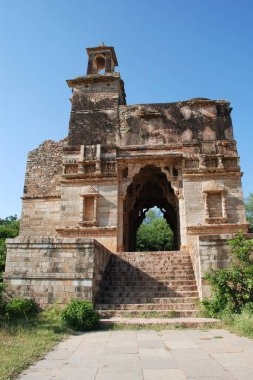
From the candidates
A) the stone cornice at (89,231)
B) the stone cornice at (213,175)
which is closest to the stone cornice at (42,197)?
the stone cornice at (89,231)

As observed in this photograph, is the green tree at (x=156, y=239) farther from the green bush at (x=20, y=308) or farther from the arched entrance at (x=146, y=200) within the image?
the green bush at (x=20, y=308)

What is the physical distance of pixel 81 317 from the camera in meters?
7.64

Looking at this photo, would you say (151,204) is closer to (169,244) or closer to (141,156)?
(141,156)

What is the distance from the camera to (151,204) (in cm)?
2459

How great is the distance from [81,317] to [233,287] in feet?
13.4

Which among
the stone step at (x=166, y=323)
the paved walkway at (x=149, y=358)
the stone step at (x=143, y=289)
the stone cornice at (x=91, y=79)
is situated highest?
the stone cornice at (x=91, y=79)

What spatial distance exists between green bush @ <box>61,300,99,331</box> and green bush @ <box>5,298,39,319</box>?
151 cm

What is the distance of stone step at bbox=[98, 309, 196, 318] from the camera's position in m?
8.70

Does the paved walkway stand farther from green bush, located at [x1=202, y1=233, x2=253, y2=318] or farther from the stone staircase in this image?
the stone staircase

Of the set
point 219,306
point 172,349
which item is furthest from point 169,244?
point 172,349

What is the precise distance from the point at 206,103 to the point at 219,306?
1202cm

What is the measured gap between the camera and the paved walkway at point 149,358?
4.04 m

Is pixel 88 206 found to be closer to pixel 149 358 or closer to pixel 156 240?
pixel 149 358

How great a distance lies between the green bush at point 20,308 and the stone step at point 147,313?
6.33 ft
